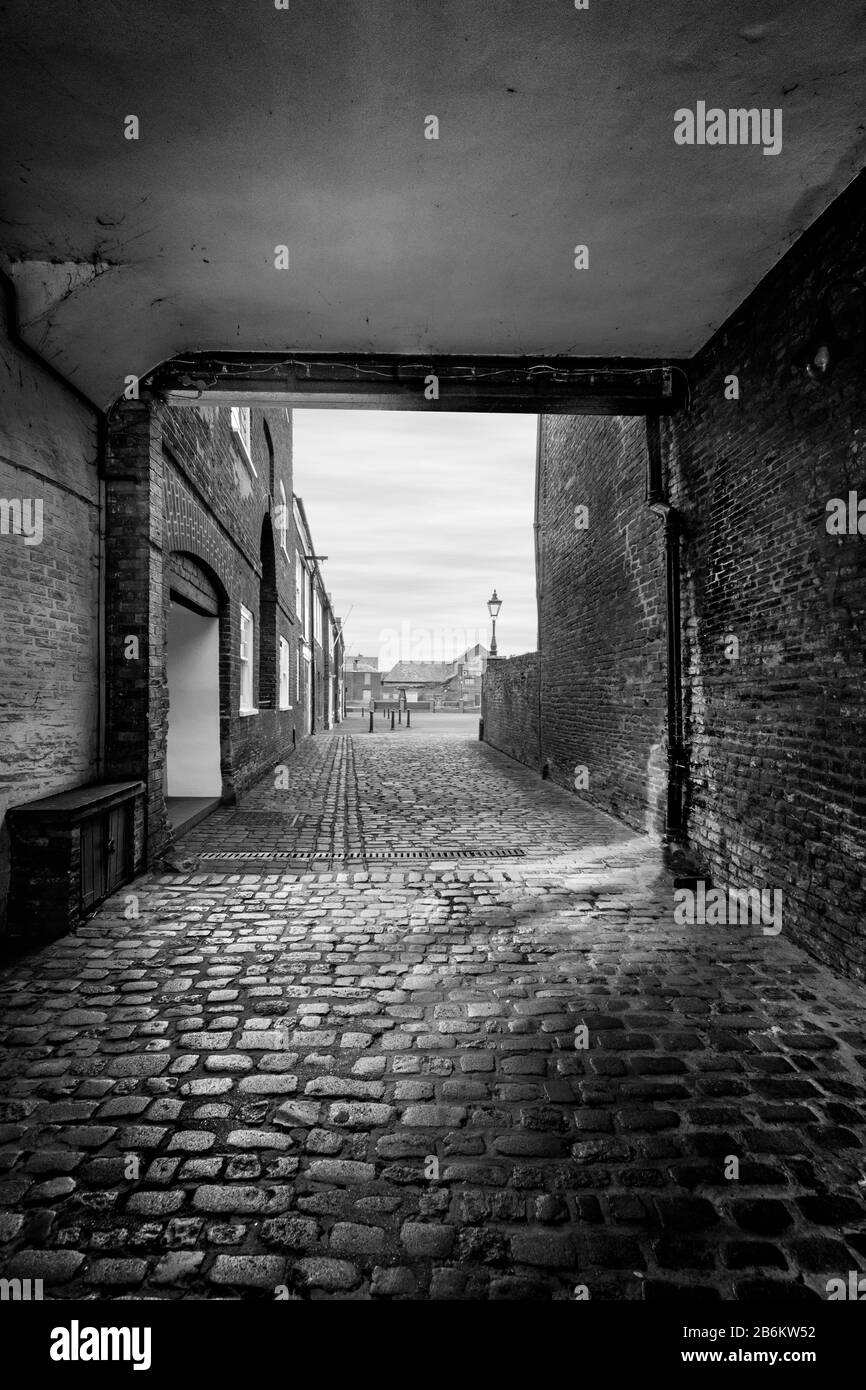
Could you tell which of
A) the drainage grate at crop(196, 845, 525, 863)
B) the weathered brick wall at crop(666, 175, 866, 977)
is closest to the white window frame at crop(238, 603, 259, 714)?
the drainage grate at crop(196, 845, 525, 863)

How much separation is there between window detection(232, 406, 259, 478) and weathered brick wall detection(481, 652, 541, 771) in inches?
250

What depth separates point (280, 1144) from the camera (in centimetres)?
226

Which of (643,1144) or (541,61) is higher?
(541,61)

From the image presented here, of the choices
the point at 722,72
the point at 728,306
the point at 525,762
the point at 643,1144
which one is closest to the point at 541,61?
the point at 722,72

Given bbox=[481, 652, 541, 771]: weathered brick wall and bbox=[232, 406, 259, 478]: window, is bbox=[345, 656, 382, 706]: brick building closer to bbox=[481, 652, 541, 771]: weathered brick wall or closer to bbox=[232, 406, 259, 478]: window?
bbox=[481, 652, 541, 771]: weathered brick wall

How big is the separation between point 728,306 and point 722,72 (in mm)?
1970

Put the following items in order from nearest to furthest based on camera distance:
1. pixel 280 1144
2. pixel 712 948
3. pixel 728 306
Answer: pixel 280 1144
pixel 712 948
pixel 728 306

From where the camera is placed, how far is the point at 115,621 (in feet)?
17.5

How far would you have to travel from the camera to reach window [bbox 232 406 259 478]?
9127 mm

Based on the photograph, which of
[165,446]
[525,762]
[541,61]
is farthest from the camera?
[525,762]

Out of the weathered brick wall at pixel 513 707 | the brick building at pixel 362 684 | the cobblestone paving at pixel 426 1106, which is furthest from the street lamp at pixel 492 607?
the brick building at pixel 362 684

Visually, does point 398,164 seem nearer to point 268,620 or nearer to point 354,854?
point 354,854
